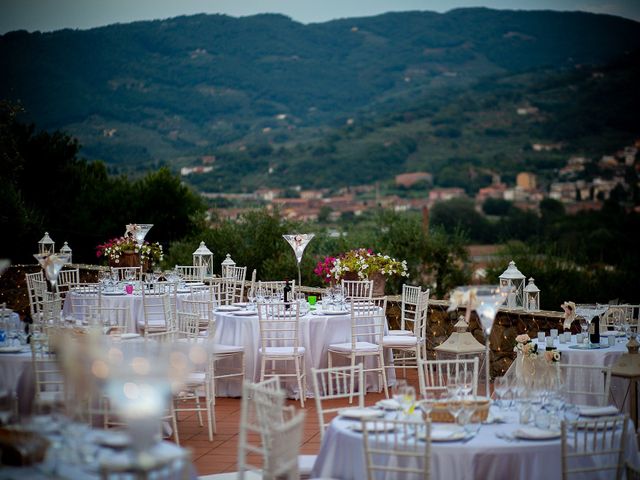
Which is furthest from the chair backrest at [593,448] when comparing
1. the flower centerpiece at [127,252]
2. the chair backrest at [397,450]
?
the flower centerpiece at [127,252]

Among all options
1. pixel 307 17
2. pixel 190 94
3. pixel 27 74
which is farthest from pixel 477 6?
pixel 27 74

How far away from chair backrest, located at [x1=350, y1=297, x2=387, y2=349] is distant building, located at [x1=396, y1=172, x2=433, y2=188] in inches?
1161

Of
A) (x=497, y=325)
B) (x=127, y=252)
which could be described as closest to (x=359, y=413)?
(x=497, y=325)

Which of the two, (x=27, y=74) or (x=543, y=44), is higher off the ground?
(x=543, y=44)

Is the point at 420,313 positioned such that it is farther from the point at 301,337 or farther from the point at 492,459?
the point at 492,459

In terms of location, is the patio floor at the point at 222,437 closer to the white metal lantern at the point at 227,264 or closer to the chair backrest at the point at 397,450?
the chair backrest at the point at 397,450

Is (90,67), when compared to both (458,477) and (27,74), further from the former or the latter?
(458,477)

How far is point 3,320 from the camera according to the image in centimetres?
759

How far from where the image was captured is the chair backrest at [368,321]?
8852mm

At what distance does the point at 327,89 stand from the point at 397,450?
43212mm

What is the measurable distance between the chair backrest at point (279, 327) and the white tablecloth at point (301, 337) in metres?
0.11

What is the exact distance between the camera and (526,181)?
38.2 meters

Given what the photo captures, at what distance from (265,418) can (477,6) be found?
49.3 metres

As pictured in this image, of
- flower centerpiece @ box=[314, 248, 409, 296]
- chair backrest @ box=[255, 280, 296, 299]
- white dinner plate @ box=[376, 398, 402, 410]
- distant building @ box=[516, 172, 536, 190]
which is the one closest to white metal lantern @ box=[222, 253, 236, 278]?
chair backrest @ box=[255, 280, 296, 299]
